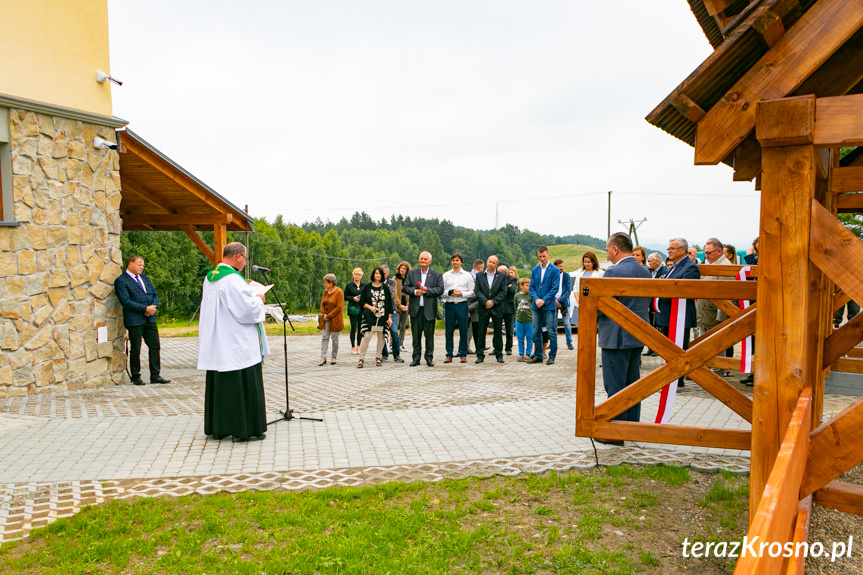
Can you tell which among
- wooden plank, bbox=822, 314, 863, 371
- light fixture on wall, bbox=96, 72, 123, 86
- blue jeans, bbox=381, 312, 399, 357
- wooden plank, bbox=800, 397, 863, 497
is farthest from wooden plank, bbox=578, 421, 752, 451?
light fixture on wall, bbox=96, 72, 123, 86

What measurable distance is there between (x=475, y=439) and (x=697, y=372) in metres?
2.53

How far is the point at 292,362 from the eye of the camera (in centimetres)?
1290

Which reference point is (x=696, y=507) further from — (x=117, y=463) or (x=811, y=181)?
(x=117, y=463)

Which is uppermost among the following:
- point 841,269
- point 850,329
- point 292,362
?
point 841,269

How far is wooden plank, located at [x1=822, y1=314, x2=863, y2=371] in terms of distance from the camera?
470 cm

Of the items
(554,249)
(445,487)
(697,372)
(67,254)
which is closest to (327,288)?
(67,254)

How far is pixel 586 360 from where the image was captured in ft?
16.1

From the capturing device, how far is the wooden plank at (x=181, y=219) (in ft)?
44.5

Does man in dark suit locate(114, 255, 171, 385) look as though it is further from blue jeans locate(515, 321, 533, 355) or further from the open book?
blue jeans locate(515, 321, 533, 355)

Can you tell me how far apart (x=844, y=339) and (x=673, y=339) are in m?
1.23

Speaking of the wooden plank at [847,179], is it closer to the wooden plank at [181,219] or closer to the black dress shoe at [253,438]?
the black dress shoe at [253,438]

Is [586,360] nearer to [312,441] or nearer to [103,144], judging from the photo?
[312,441]

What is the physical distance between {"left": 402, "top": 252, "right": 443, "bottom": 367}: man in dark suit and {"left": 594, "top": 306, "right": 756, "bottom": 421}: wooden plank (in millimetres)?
6727

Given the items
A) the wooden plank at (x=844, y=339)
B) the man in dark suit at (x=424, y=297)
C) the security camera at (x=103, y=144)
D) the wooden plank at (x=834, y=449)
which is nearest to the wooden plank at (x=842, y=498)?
the wooden plank at (x=834, y=449)
